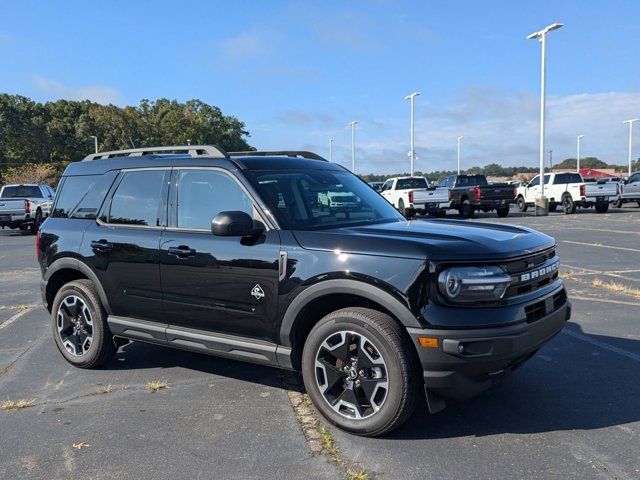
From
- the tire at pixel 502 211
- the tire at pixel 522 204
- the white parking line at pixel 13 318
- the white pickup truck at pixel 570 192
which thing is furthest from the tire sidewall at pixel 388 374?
the tire at pixel 522 204

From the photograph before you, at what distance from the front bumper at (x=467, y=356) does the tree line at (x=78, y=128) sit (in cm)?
5800

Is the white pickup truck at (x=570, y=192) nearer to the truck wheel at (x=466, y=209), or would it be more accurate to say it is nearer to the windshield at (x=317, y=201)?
the truck wheel at (x=466, y=209)

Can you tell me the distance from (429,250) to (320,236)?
0.78 meters

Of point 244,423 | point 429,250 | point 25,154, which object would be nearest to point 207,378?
point 244,423

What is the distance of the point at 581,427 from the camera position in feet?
12.0

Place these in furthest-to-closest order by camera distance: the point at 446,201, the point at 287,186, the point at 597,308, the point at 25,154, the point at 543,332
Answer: the point at 25,154
the point at 446,201
the point at 597,308
the point at 287,186
the point at 543,332

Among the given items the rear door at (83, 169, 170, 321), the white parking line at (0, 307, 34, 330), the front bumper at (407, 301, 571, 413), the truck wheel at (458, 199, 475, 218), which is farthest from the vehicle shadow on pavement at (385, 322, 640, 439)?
the truck wheel at (458, 199, 475, 218)

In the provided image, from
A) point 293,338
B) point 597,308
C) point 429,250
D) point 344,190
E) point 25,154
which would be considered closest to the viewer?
→ point 429,250

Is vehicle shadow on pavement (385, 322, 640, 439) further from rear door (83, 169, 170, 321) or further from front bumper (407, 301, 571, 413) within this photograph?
rear door (83, 169, 170, 321)

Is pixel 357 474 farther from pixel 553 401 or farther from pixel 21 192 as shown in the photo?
pixel 21 192

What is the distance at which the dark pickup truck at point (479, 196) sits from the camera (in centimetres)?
2483

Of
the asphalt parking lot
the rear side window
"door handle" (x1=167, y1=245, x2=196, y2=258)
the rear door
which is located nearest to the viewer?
the asphalt parking lot

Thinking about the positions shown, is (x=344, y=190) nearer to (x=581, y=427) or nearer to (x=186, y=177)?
(x=186, y=177)

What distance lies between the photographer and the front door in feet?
12.9
